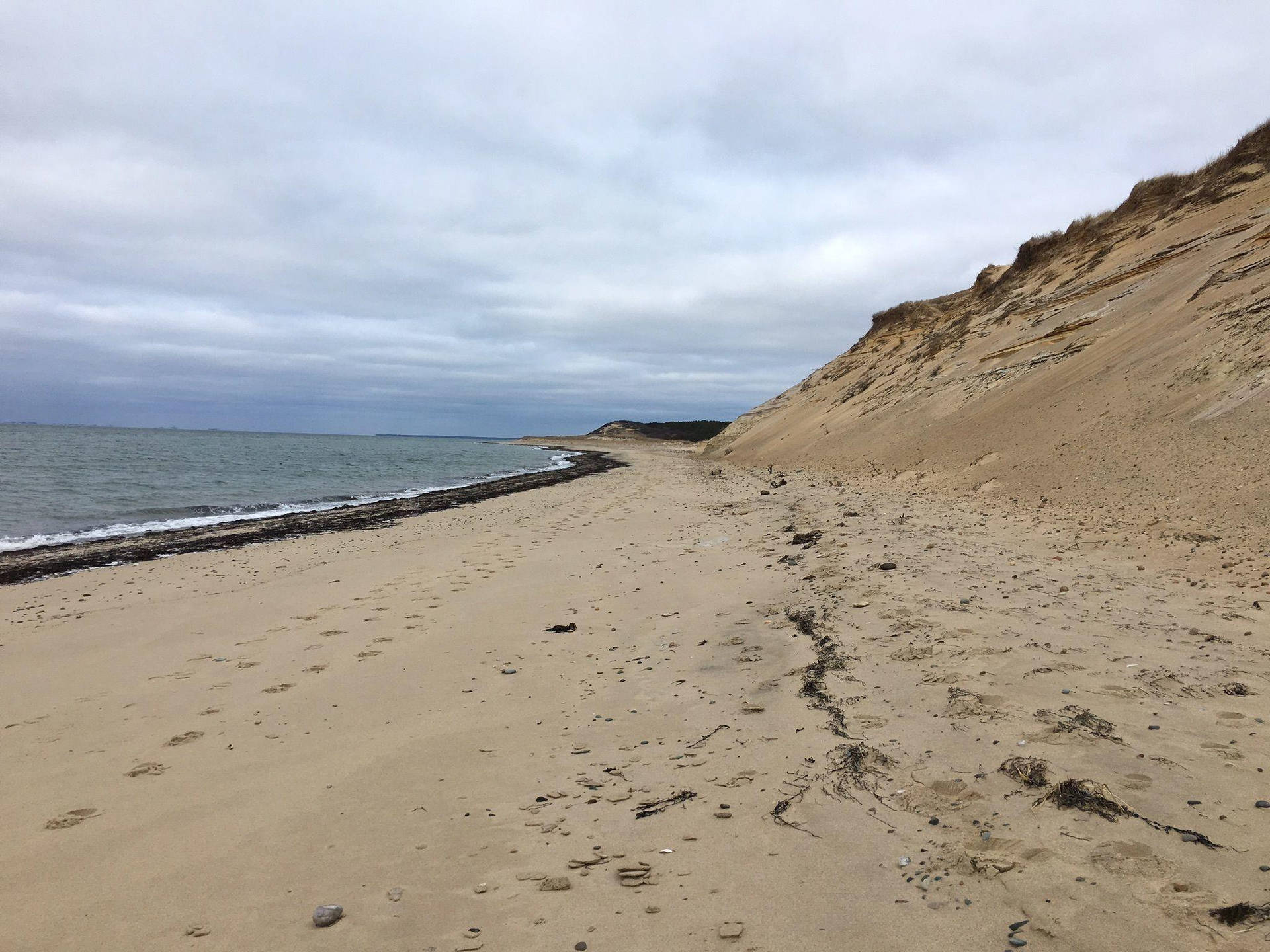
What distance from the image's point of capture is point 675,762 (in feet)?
12.8

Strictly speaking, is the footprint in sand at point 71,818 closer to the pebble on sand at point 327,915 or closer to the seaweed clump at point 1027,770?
the pebble on sand at point 327,915

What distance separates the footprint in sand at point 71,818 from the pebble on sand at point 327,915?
1923 mm

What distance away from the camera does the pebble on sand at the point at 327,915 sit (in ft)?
9.21

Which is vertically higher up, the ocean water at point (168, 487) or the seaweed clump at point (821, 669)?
the seaweed clump at point (821, 669)

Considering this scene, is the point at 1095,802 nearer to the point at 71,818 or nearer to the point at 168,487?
the point at 71,818

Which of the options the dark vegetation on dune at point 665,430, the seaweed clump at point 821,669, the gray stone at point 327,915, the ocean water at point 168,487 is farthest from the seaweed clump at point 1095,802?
the dark vegetation on dune at point 665,430

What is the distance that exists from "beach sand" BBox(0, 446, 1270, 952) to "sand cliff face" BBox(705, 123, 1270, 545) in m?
2.31

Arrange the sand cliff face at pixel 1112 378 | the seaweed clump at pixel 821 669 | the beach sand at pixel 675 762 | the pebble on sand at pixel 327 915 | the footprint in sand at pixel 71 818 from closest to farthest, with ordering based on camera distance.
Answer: the beach sand at pixel 675 762
the pebble on sand at pixel 327 915
the footprint in sand at pixel 71 818
the seaweed clump at pixel 821 669
the sand cliff face at pixel 1112 378

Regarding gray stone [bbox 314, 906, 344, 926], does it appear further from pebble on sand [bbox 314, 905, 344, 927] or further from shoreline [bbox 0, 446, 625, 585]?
shoreline [bbox 0, 446, 625, 585]

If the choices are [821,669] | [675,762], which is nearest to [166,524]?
[675,762]

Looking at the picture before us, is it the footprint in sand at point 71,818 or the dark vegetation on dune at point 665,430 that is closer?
the footprint in sand at point 71,818

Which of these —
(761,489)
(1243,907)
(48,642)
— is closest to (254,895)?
(1243,907)

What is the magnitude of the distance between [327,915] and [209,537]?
15.0m

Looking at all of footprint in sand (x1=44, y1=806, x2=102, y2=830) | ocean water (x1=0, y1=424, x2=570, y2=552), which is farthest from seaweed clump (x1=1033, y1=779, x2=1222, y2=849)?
ocean water (x1=0, y1=424, x2=570, y2=552)
